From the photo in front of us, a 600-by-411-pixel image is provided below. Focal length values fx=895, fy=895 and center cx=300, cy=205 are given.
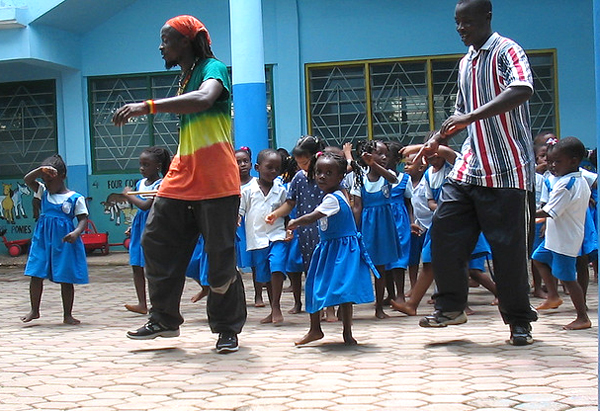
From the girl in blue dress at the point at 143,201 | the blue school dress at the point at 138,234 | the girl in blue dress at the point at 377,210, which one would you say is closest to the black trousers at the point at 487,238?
the girl in blue dress at the point at 377,210

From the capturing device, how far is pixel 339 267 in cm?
539

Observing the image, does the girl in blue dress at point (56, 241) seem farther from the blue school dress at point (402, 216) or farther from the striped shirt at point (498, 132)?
the striped shirt at point (498, 132)

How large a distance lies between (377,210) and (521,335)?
2528 mm

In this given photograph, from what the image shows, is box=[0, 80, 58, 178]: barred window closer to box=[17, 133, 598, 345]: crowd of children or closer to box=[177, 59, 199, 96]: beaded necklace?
box=[17, 133, 598, 345]: crowd of children

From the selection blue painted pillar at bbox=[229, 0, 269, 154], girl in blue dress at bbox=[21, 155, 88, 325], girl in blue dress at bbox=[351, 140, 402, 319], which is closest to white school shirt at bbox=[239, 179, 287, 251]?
girl in blue dress at bbox=[351, 140, 402, 319]

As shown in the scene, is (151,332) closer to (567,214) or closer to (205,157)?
(205,157)

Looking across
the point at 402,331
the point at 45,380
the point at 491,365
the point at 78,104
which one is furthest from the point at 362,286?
the point at 78,104

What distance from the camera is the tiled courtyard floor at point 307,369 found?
3.80 meters

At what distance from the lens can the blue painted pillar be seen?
11148 millimetres

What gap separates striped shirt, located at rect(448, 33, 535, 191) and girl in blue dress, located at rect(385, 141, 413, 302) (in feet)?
8.19

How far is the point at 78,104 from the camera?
14.0 meters

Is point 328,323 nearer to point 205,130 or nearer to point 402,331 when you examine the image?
point 402,331

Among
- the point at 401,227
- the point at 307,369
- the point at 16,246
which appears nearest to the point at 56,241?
the point at 401,227

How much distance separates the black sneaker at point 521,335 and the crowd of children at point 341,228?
2.23 ft
